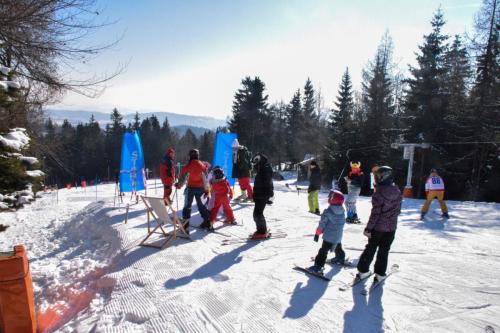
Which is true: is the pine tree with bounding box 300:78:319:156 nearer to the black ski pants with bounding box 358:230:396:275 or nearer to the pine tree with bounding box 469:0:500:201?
the pine tree with bounding box 469:0:500:201

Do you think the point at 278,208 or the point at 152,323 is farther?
the point at 278,208

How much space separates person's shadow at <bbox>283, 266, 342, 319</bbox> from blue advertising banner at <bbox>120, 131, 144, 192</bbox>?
9508mm

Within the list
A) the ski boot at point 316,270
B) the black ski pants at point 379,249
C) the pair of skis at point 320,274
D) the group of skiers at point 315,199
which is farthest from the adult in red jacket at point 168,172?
the black ski pants at point 379,249

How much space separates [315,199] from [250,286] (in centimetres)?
639

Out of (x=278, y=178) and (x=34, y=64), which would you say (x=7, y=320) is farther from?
(x=278, y=178)

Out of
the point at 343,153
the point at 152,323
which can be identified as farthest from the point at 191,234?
the point at 343,153

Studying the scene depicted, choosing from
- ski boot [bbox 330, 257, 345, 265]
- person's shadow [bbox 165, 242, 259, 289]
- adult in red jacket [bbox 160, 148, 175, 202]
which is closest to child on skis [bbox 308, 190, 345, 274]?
ski boot [bbox 330, 257, 345, 265]

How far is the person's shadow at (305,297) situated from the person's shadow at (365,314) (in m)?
0.46

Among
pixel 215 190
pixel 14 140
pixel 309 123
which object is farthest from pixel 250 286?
pixel 309 123

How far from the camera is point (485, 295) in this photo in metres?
4.69

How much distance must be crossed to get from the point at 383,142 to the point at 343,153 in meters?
3.57

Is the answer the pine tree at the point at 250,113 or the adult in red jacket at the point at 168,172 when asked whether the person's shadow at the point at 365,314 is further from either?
the pine tree at the point at 250,113

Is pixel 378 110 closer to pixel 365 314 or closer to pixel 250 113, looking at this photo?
pixel 250 113

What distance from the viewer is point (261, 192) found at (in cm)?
704
